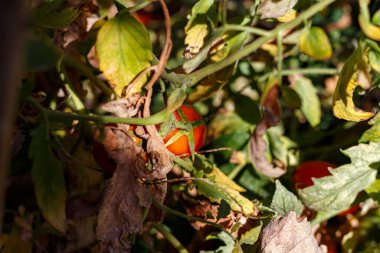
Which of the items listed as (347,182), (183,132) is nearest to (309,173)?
(347,182)

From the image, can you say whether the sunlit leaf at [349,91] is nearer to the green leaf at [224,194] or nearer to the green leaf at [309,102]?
the green leaf at [224,194]

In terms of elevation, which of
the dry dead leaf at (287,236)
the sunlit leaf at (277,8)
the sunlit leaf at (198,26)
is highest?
the sunlit leaf at (277,8)

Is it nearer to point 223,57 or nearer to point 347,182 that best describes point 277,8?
point 223,57

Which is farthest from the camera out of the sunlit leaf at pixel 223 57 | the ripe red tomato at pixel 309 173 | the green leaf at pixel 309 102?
the green leaf at pixel 309 102

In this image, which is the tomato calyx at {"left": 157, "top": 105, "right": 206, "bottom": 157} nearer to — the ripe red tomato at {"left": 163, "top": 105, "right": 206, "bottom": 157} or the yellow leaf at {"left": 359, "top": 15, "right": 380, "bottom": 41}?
the ripe red tomato at {"left": 163, "top": 105, "right": 206, "bottom": 157}

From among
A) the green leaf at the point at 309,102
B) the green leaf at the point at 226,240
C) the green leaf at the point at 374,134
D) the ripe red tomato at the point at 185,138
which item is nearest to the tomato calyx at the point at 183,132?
the ripe red tomato at the point at 185,138
